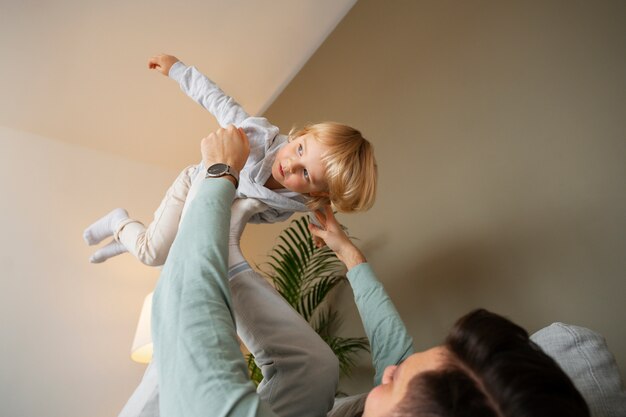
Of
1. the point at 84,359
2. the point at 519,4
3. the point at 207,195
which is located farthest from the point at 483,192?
the point at 84,359

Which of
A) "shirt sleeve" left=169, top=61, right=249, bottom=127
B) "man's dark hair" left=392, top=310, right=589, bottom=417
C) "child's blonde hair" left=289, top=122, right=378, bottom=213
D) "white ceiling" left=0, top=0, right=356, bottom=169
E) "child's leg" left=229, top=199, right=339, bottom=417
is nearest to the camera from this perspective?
"man's dark hair" left=392, top=310, right=589, bottom=417

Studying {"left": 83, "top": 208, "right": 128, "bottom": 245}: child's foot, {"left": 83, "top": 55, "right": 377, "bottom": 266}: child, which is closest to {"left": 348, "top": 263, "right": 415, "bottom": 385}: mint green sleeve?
{"left": 83, "top": 55, "right": 377, "bottom": 266}: child

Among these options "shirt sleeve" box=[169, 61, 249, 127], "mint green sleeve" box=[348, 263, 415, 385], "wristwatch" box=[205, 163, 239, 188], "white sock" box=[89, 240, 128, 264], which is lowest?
"mint green sleeve" box=[348, 263, 415, 385]

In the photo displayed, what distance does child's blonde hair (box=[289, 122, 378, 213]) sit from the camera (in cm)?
137

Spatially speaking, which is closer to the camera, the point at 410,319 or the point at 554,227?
the point at 554,227

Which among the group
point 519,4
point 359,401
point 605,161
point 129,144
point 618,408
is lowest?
point 618,408

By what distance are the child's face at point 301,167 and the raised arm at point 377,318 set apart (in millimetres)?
223

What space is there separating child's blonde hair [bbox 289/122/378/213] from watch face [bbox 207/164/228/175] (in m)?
0.48

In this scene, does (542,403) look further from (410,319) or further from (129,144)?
(129,144)

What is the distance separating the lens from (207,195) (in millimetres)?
832

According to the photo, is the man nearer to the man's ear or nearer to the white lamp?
the man's ear

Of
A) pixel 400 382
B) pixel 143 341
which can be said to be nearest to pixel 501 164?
pixel 400 382

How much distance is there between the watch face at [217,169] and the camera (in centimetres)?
92

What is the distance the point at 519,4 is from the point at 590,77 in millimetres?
457
